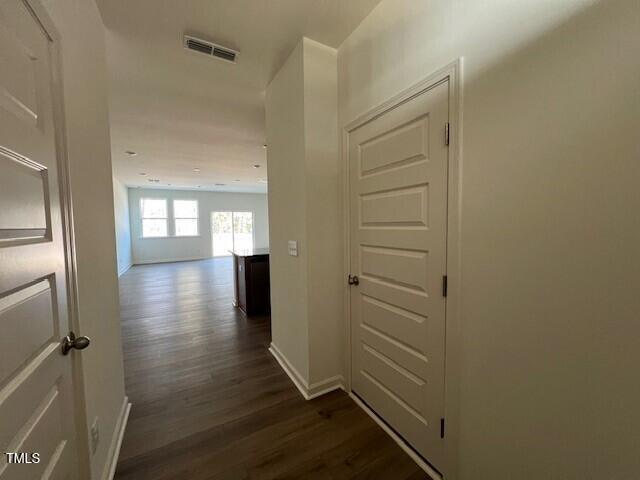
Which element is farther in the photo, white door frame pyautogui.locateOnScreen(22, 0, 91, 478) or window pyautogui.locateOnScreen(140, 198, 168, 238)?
window pyautogui.locateOnScreen(140, 198, 168, 238)

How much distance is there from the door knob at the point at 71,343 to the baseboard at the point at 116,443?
2.96ft

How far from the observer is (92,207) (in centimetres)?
131

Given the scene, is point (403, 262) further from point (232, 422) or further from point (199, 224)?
point (199, 224)

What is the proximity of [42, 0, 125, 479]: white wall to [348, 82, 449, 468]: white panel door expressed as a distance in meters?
1.52

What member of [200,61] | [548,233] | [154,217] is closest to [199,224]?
[154,217]

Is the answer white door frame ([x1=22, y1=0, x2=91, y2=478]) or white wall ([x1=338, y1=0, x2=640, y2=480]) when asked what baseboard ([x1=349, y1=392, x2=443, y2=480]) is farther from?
white door frame ([x1=22, y1=0, x2=91, y2=478])

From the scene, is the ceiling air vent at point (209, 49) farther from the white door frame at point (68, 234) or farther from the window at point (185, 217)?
the window at point (185, 217)

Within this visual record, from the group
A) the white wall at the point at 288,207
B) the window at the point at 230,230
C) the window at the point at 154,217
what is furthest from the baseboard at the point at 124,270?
the white wall at the point at 288,207

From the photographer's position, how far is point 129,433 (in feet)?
5.46

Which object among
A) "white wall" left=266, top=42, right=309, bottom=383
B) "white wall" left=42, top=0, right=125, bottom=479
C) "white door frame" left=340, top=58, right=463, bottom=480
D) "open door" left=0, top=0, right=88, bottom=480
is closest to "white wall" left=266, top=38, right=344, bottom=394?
"white wall" left=266, top=42, right=309, bottom=383

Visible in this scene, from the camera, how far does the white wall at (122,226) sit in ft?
22.0

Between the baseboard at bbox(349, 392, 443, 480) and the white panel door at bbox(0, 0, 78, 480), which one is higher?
the white panel door at bbox(0, 0, 78, 480)

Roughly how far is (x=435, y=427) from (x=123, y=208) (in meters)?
9.17

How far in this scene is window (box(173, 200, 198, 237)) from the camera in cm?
921
